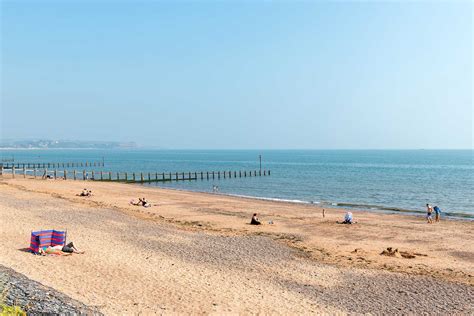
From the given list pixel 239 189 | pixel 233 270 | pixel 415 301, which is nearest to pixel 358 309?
pixel 415 301

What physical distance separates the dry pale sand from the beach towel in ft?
1.88

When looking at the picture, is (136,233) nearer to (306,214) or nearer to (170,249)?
(170,249)

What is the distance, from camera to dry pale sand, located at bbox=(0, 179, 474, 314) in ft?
38.3

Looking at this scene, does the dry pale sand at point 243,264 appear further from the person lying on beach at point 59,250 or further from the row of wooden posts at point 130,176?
the row of wooden posts at point 130,176

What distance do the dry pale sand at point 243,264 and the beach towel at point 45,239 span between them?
574mm

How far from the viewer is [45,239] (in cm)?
1587

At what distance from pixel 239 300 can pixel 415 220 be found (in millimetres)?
21163

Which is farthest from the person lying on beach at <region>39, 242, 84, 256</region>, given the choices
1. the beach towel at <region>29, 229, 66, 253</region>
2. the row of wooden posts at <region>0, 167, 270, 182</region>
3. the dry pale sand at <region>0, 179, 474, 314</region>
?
the row of wooden posts at <region>0, 167, 270, 182</region>

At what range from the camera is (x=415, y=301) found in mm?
12031

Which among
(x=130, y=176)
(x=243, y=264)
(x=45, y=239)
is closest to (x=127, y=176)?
(x=130, y=176)

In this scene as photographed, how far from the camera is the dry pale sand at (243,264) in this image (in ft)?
38.3

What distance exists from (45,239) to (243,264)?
7191 mm

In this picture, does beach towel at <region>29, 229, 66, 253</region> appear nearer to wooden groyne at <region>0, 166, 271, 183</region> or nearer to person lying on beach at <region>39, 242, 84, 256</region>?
person lying on beach at <region>39, 242, 84, 256</region>

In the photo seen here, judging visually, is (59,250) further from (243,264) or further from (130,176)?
(130,176)
